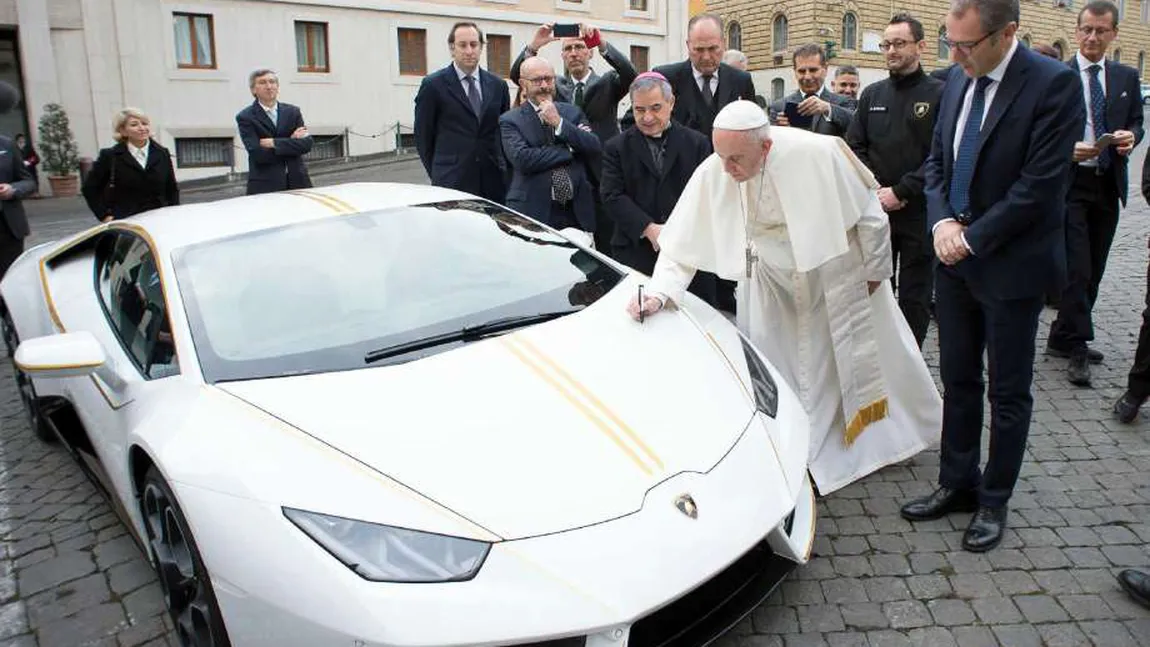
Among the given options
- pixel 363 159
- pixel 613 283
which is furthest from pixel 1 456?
pixel 363 159

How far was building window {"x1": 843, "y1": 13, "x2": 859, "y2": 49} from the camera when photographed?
43500 mm

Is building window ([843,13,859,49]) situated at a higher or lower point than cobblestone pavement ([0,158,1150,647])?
higher

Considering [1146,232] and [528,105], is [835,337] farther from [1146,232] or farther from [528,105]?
[1146,232]

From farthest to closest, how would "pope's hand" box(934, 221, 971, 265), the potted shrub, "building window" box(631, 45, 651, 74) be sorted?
"building window" box(631, 45, 651, 74) < the potted shrub < "pope's hand" box(934, 221, 971, 265)


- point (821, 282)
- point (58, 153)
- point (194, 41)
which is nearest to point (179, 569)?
point (821, 282)

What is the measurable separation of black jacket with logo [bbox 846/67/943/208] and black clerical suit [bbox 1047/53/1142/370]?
0.89 meters

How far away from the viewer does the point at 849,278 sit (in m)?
3.67

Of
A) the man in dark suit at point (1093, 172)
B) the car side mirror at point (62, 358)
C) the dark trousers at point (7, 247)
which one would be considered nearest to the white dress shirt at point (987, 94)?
the man in dark suit at point (1093, 172)

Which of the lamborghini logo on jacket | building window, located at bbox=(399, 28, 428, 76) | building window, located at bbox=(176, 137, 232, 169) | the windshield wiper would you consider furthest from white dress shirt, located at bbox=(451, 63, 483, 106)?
building window, located at bbox=(399, 28, 428, 76)

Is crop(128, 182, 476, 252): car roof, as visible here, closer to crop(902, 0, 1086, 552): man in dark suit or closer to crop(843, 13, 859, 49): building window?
crop(902, 0, 1086, 552): man in dark suit

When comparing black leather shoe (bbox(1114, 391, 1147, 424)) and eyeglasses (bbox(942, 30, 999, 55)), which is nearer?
eyeglasses (bbox(942, 30, 999, 55))

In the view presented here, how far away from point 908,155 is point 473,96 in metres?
3.06

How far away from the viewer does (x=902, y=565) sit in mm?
3039

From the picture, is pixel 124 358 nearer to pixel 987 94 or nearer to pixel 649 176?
pixel 649 176
